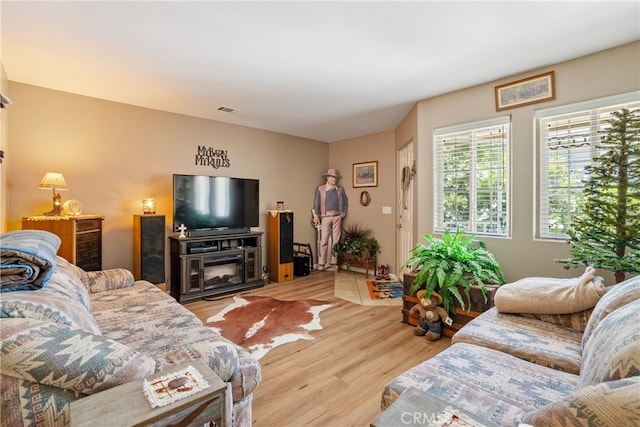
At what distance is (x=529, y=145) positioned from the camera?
2850 millimetres

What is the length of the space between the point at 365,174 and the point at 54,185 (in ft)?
14.3

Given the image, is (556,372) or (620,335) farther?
(556,372)

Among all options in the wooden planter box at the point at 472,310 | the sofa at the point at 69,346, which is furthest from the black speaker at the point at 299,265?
the sofa at the point at 69,346

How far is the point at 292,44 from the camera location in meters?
2.35

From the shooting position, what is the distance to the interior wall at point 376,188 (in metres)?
5.11

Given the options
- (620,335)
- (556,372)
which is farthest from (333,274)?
(620,335)

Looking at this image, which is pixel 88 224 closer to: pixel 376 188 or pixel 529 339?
pixel 529 339

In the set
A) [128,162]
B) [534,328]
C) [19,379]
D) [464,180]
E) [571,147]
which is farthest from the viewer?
[128,162]

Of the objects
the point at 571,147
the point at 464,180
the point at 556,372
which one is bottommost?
the point at 556,372

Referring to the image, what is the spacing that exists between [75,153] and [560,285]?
485 centimetres

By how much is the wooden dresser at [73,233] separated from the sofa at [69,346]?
74 centimetres

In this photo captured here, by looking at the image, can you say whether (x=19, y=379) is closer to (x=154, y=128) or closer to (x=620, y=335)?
(x=620, y=335)

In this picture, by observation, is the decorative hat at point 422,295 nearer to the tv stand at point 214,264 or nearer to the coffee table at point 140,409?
the coffee table at point 140,409

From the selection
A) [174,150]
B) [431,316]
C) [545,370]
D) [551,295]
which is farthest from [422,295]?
[174,150]
